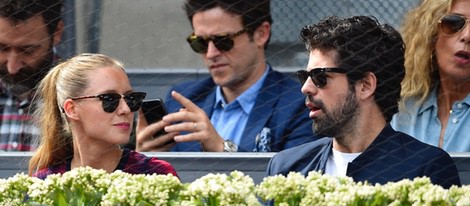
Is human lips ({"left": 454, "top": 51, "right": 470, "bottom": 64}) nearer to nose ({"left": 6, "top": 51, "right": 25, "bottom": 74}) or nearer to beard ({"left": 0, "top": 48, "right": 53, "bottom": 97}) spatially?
beard ({"left": 0, "top": 48, "right": 53, "bottom": 97})

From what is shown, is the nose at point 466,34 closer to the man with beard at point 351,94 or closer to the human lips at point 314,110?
the man with beard at point 351,94

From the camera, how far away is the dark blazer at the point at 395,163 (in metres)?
4.19

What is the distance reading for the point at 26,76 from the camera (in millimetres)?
5066

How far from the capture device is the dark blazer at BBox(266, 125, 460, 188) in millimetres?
4188

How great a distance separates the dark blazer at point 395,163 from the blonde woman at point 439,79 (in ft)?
1.51

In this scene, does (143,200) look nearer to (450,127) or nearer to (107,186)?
(107,186)

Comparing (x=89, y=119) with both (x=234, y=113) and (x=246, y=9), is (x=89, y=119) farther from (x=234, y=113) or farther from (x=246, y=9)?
(x=246, y=9)

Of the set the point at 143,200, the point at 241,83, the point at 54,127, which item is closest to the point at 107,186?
the point at 143,200

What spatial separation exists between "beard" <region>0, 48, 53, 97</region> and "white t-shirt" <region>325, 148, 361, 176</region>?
1.33m

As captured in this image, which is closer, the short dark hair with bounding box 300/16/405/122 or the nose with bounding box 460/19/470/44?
the short dark hair with bounding box 300/16/405/122

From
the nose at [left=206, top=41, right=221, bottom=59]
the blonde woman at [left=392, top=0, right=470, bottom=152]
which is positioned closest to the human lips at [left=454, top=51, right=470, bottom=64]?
the blonde woman at [left=392, top=0, right=470, bottom=152]

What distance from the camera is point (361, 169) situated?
4238 mm

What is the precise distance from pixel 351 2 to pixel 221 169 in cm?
88

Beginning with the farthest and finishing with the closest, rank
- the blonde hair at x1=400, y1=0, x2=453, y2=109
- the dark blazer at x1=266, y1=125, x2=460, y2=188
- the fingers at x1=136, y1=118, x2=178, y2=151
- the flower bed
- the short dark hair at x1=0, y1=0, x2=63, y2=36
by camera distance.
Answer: the short dark hair at x1=0, y1=0, x2=63, y2=36, the fingers at x1=136, y1=118, x2=178, y2=151, the blonde hair at x1=400, y1=0, x2=453, y2=109, the dark blazer at x1=266, y1=125, x2=460, y2=188, the flower bed
